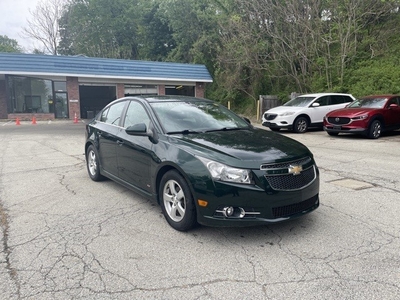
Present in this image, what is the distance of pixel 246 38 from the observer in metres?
21.6

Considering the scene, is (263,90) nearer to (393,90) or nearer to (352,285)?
(393,90)

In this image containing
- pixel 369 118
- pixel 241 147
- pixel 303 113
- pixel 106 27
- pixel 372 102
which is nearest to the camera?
pixel 241 147

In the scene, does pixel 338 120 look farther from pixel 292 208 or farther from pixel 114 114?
pixel 292 208

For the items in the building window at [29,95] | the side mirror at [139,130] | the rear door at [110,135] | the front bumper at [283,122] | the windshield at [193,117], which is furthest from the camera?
the building window at [29,95]

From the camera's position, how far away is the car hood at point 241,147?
358cm

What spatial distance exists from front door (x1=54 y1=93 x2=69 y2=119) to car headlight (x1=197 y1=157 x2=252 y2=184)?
23714 mm

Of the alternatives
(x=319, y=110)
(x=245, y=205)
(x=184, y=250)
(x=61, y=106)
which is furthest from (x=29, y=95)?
(x=245, y=205)

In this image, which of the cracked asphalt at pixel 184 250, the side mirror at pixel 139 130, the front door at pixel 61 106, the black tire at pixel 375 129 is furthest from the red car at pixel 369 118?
the front door at pixel 61 106

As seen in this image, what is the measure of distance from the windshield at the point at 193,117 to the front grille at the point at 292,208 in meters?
1.56

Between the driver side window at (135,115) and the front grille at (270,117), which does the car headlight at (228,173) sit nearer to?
the driver side window at (135,115)

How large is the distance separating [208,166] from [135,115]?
202cm

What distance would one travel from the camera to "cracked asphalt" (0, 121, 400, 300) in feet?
9.13

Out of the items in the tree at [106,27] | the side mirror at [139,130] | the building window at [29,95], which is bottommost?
the side mirror at [139,130]

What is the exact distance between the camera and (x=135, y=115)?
16.7ft
